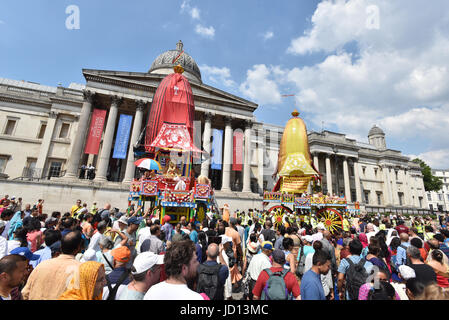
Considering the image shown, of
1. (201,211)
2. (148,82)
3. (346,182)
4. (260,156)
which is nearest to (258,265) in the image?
(201,211)

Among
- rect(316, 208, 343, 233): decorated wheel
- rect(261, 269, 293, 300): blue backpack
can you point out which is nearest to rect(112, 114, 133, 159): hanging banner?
rect(316, 208, 343, 233): decorated wheel

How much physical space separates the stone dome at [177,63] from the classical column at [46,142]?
1436 cm

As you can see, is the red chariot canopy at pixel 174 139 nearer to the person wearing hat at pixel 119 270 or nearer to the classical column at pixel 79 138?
the person wearing hat at pixel 119 270

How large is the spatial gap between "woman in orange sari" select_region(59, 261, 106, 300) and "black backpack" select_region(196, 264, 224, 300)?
1493mm

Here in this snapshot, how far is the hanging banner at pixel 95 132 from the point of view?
67.9ft

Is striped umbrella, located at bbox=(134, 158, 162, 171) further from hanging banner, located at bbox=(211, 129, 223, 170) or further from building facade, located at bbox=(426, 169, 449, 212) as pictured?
building facade, located at bbox=(426, 169, 449, 212)

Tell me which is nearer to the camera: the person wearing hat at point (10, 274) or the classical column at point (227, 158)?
the person wearing hat at point (10, 274)

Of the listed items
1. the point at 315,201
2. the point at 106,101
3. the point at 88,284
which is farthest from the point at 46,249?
the point at 106,101

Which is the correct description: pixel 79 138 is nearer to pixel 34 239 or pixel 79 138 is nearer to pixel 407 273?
pixel 34 239

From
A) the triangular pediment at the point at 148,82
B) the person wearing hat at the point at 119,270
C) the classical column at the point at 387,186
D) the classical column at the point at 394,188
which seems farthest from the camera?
the classical column at the point at 387,186

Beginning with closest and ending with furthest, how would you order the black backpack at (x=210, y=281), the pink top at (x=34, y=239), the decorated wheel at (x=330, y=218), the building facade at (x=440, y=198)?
the black backpack at (x=210, y=281) < the pink top at (x=34, y=239) < the decorated wheel at (x=330, y=218) < the building facade at (x=440, y=198)

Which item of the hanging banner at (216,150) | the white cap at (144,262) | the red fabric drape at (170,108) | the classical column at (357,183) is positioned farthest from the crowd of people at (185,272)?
the classical column at (357,183)

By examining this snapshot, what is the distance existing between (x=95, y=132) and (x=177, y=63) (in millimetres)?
14603

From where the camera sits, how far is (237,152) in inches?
985
